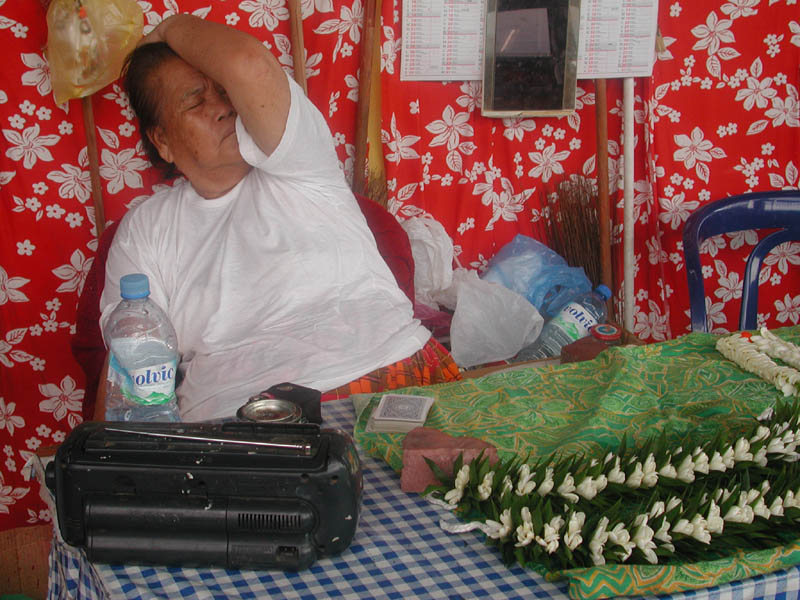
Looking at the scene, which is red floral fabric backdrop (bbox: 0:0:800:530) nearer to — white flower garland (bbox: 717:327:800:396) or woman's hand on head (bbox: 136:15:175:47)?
woman's hand on head (bbox: 136:15:175:47)

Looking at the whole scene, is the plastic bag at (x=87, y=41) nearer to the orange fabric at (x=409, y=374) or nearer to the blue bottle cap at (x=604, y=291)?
the orange fabric at (x=409, y=374)

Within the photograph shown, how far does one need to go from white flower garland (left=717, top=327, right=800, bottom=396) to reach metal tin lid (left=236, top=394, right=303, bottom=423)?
819 mm

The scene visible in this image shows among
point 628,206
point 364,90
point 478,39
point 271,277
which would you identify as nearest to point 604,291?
point 628,206

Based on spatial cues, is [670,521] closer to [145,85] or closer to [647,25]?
[145,85]

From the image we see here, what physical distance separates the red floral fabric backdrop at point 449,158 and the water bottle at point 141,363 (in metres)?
0.98

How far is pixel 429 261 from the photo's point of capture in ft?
8.65

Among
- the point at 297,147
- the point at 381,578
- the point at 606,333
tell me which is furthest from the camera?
the point at 297,147

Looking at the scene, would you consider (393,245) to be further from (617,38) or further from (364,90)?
(617,38)

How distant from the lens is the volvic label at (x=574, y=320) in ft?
8.33

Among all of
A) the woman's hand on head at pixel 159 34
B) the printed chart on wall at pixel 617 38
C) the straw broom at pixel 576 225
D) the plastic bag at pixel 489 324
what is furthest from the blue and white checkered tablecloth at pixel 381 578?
the printed chart on wall at pixel 617 38

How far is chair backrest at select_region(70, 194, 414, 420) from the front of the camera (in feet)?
6.52

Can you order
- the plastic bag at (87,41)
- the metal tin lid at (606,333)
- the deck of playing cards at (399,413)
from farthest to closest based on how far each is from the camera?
the plastic bag at (87,41) < the metal tin lid at (606,333) < the deck of playing cards at (399,413)

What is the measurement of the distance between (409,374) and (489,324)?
32.4 inches

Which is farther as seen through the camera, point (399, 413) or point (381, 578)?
point (399, 413)
